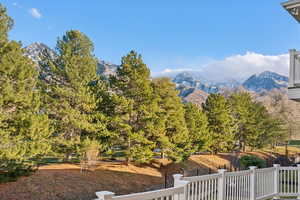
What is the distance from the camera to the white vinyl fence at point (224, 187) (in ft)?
12.4

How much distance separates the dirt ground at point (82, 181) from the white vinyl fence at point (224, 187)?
803 centimetres

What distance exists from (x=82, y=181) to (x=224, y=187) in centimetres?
1013

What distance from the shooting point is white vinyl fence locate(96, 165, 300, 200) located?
3787 mm

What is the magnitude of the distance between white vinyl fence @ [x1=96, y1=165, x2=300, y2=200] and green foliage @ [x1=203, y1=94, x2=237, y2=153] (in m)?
18.0

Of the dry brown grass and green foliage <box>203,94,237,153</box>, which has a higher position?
green foliage <box>203,94,237,153</box>

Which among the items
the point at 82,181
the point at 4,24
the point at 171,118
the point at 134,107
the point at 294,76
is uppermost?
the point at 4,24

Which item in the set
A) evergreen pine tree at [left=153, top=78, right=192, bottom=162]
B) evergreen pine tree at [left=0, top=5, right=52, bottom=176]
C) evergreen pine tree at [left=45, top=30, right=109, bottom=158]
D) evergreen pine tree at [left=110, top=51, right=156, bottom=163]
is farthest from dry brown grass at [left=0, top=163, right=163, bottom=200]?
evergreen pine tree at [left=153, top=78, right=192, bottom=162]

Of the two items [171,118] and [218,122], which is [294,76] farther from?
[218,122]

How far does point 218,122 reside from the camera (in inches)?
1054

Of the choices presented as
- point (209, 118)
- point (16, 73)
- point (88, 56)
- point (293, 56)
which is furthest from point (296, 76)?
point (209, 118)

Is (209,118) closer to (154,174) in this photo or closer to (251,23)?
(154,174)

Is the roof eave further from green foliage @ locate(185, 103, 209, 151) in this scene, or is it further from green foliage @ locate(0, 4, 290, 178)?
green foliage @ locate(185, 103, 209, 151)

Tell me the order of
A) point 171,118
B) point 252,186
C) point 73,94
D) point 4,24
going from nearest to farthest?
point 252,186
point 4,24
point 73,94
point 171,118

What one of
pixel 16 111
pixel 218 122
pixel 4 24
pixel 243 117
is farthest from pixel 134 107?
pixel 243 117
